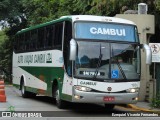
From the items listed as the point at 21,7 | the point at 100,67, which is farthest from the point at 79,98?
the point at 21,7

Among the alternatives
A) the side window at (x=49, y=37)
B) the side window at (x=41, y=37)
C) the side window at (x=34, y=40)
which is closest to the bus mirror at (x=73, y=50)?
the side window at (x=49, y=37)

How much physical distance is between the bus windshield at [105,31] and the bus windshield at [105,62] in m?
0.30

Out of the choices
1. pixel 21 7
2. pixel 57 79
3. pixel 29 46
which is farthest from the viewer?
pixel 21 7

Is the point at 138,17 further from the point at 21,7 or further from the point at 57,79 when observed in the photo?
the point at 21,7

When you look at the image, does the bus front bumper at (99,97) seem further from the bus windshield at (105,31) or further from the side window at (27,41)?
the side window at (27,41)

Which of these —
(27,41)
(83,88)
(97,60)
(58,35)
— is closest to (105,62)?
(97,60)

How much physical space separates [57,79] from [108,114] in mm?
2714

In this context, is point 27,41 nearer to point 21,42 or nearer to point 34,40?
point 21,42

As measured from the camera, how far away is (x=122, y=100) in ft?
48.4

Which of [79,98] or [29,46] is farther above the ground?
[29,46]

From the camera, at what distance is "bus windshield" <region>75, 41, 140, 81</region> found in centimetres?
1464

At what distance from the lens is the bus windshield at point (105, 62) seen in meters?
14.6

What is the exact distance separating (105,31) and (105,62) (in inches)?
49.5

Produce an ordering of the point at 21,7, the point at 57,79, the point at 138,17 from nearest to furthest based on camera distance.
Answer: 1. the point at 57,79
2. the point at 138,17
3. the point at 21,7
